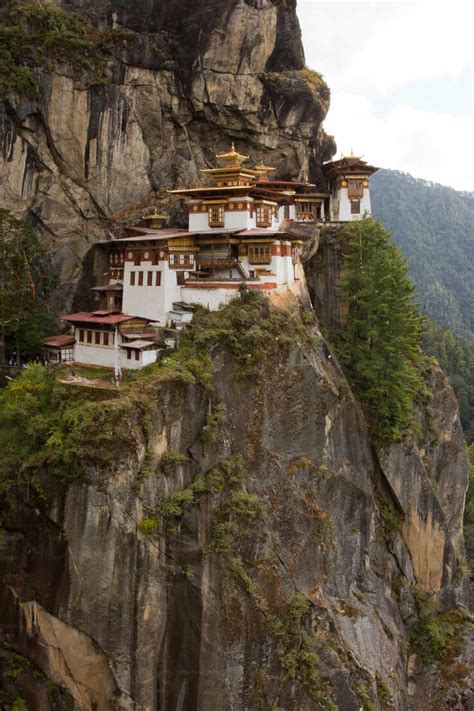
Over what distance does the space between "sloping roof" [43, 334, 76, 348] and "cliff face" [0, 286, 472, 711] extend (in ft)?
29.8

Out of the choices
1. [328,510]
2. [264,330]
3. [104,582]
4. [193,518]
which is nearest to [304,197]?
[264,330]

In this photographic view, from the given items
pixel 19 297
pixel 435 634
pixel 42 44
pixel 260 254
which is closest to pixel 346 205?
pixel 260 254

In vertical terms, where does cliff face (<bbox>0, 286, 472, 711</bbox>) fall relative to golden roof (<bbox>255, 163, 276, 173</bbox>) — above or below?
below

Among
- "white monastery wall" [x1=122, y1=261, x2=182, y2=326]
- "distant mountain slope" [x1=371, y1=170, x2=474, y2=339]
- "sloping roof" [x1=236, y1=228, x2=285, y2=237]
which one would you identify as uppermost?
"distant mountain slope" [x1=371, y1=170, x2=474, y2=339]

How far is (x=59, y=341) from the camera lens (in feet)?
113

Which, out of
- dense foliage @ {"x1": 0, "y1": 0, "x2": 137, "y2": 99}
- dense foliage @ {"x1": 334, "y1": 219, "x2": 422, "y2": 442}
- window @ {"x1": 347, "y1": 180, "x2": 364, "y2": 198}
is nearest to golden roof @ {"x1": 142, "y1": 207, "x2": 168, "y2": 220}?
dense foliage @ {"x1": 0, "y1": 0, "x2": 137, "y2": 99}

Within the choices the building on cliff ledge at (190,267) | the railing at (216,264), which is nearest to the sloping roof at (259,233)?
the building on cliff ledge at (190,267)

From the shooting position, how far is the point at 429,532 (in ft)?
123

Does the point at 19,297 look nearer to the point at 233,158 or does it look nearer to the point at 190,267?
the point at 190,267

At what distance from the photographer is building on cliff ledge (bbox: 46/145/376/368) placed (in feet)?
107

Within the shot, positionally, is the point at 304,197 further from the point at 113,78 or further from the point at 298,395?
the point at 298,395

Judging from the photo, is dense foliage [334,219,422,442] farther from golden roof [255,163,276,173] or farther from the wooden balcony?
golden roof [255,163,276,173]

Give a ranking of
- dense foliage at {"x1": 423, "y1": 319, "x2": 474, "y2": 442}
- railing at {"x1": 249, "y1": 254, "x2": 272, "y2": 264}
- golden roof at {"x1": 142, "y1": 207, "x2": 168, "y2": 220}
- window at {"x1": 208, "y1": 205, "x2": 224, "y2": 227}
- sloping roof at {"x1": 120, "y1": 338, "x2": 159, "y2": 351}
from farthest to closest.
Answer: dense foliage at {"x1": 423, "y1": 319, "x2": 474, "y2": 442}, golden roof at {"x1": 142, "y1": 207, "x2": 168, "y2": 220}, window at {"x1": 208, "y1": 205, "x2": 224, "y2": 227}, railing at {"x1": 249, "y1": 254, "x2": 272, "y2": 264}, sloping roof at {"x1": 120, "y1": 338, "x2": 159, "y2": 351}

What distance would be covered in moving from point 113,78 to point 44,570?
30.9 m
